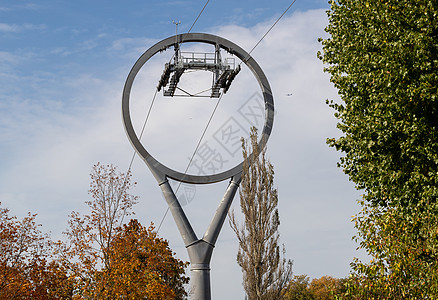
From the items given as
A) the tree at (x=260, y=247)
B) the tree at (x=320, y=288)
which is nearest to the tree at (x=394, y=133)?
the tree at (x=260, y=247)

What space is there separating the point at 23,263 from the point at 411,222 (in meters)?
15.5

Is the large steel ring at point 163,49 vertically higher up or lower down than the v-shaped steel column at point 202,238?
higher up

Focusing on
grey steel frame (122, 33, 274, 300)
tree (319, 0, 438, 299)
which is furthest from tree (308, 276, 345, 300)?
tree (319, 0, 438, 299)

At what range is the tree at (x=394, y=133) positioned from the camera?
408 inches

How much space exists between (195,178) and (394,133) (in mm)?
10589

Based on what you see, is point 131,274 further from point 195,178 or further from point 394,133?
point 394,133

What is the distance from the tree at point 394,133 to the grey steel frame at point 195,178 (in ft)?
25.6

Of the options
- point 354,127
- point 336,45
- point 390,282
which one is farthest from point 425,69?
point 390,282

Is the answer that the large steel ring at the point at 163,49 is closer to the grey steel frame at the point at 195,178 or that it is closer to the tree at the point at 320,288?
the grey steel frame at the point at 195,178

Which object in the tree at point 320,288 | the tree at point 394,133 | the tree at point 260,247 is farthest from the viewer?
the tree at point 320,288

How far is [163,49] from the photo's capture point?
22.1 meters

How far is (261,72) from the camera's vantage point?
2312cm

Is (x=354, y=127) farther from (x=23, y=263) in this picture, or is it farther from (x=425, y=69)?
(x=23, y=263)

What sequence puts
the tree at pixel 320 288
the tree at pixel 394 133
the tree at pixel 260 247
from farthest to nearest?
the tree at pixel 320 288 → the tree at pixel 260 247 → the tree at pixel 394 133
